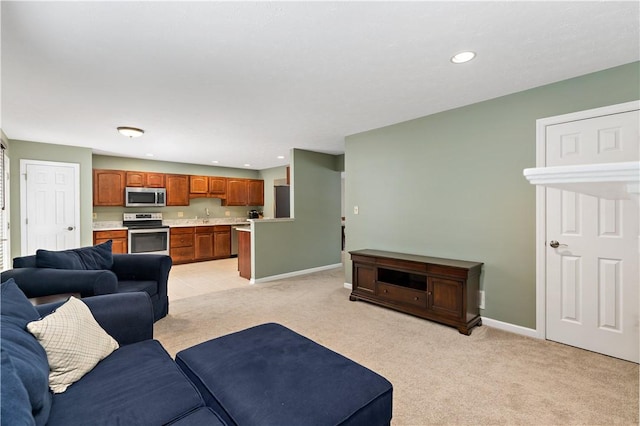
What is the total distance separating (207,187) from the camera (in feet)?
24.1

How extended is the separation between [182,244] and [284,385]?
20.2ft

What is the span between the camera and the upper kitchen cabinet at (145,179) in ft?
20.6

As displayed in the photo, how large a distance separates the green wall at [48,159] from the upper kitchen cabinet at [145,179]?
1061 millimetres

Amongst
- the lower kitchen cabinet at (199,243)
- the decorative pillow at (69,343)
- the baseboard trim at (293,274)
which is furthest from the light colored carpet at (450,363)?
the lower kitchen cabinet at (199,243)

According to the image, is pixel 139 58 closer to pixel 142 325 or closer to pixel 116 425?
pixel 142 325

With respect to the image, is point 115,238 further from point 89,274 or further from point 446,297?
point 446,297

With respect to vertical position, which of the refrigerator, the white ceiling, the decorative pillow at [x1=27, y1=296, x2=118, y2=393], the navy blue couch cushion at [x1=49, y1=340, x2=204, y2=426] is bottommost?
the navy blue couch cushion at [x1=49, y1=340, x2=204, y2=426]

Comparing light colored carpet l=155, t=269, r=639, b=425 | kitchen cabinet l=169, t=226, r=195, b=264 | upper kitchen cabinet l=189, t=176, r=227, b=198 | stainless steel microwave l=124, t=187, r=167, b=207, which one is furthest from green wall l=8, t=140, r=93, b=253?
light colored carpet l=155, t=269, r=639, b=425

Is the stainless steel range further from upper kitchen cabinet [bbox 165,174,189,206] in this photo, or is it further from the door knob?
the door knob

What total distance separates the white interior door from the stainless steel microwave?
272 inches

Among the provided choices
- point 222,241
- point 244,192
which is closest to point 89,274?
point 222,241

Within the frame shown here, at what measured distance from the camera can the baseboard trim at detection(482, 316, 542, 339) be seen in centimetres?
282

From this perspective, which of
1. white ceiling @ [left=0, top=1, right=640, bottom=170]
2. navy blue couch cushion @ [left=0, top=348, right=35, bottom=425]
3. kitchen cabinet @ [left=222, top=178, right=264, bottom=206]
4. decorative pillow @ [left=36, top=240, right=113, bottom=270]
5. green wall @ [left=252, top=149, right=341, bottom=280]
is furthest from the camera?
kitchen cabinet @ [left=222, top=178, right=264, bottom=206]

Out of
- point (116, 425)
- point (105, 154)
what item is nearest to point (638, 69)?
point (116, 425)
